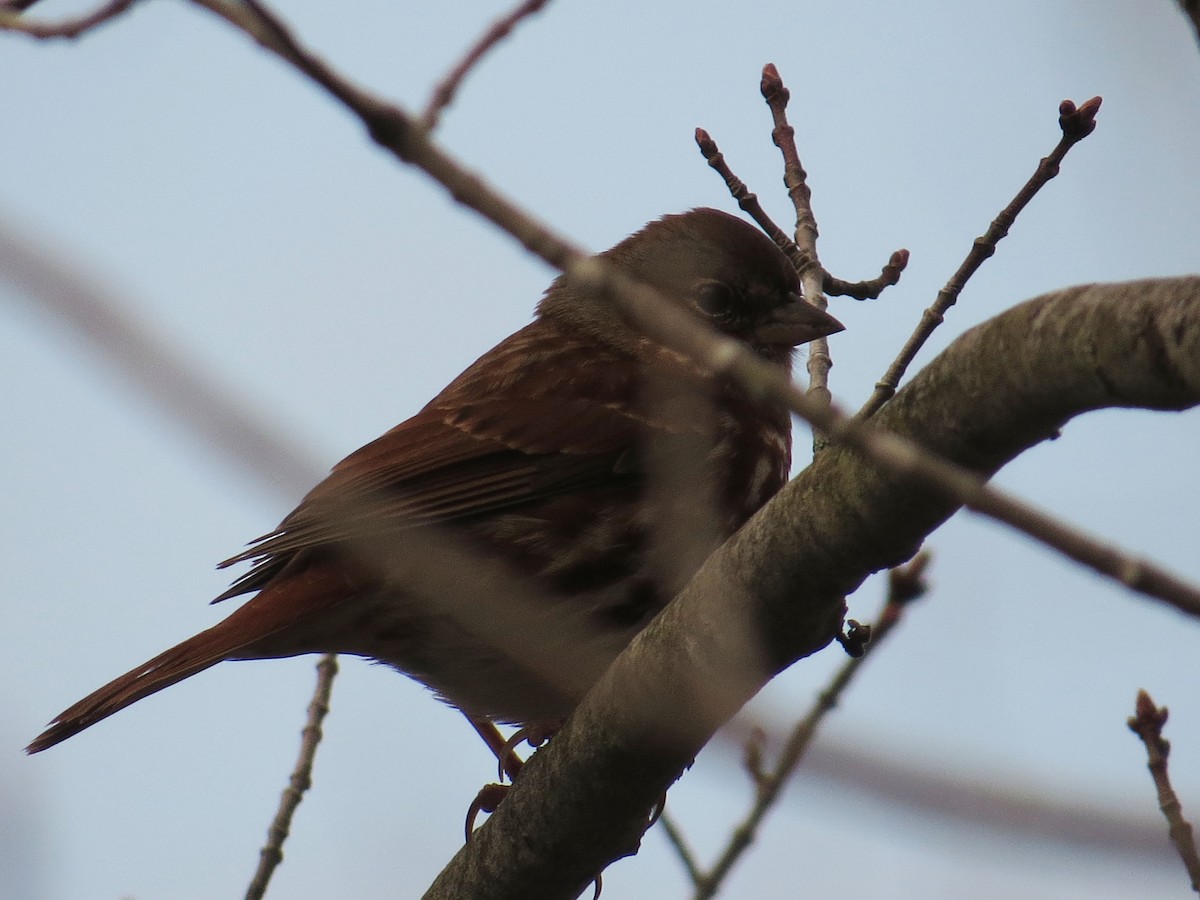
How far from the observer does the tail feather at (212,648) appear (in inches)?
167

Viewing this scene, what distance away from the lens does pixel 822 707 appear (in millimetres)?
3846

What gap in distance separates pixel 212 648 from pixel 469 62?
2510mm

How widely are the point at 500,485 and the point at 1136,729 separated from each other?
213 centimetres

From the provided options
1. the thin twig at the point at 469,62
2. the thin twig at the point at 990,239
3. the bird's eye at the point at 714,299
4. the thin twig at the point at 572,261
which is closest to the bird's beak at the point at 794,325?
the bird's eye at the point at 714,299

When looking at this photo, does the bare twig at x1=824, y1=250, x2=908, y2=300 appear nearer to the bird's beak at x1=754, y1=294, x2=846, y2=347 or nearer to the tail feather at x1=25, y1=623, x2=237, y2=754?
the bird's beak at x1=754, y1=294, x2=846, y2=347

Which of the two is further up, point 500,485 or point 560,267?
point 500,485

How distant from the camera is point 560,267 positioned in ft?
5.95

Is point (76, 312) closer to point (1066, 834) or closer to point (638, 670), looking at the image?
point (1066, 834)

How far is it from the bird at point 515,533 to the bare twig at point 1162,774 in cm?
124

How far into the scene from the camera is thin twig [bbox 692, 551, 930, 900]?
3.83m

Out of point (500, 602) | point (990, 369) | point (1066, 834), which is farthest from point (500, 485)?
point (1066, 834)

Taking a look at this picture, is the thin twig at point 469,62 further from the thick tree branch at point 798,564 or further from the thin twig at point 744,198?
the thin twig at point 744,198

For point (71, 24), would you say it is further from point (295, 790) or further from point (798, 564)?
point (295, 790)

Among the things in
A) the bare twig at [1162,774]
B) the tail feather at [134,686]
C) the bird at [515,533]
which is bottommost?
the bare twig at [1162,774]
